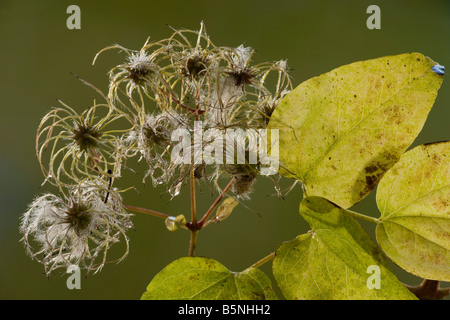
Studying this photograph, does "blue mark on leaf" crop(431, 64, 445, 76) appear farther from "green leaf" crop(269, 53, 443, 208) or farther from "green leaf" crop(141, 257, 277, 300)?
"green leaf" crop(141, 257, 277, 300)

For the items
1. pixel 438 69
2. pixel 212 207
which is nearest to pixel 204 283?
pixel 212 207

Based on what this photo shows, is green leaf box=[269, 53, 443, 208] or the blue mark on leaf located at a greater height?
the blue mark on leaf

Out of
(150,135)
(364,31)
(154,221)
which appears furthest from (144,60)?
(364,31)

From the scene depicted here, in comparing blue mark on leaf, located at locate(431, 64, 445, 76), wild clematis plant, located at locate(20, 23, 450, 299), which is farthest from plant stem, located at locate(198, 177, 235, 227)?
blue mark on leaf, located at locate(431, 64, 445, 76)

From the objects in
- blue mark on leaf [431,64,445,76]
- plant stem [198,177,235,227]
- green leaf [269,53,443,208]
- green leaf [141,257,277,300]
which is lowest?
green leaf [141,257,277,300]

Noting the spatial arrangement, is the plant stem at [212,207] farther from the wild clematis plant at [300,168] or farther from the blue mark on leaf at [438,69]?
the blue mark on leaf at [438,69]

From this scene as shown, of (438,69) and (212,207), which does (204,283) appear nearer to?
(212,207)

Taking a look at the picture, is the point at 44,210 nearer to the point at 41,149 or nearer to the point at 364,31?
the point at 41,149
